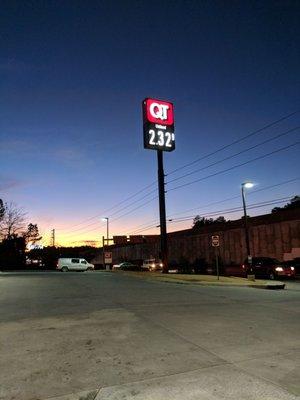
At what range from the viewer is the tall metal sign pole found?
39969mm

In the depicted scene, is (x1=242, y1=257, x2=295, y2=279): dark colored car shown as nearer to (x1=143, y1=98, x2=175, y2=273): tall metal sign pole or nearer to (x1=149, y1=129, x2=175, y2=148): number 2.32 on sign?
(x1=143, y1=98, x2=175, y2=273): tall metal sign pole

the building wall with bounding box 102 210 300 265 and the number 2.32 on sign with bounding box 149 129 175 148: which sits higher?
the number 2.32 on sign with bounding box 149 129 175 148

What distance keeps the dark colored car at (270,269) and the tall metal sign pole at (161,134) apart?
8521mm

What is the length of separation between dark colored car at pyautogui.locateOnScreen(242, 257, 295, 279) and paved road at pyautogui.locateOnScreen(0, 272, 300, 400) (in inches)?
776

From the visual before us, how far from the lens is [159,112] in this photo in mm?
42812

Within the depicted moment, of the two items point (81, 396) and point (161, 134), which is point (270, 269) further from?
point (81, 396)

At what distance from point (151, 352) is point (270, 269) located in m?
27.8

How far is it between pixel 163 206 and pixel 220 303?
25.8m

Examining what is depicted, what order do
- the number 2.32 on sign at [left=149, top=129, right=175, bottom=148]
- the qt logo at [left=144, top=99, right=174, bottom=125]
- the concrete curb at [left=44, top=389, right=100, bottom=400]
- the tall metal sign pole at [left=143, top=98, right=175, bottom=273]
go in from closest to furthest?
the concrete curb at [left=44, top=389, right=100, bottom=400] → the tall metal sign pole at [left=143, top=98, right=175, bottom=273] → the number 2.32 on sign at [left=149, top=129, right=175, bottom=148] → the qt logo at [left=144, top=99, right=174, bottom=125]

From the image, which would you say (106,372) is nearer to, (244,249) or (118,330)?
(118,330)

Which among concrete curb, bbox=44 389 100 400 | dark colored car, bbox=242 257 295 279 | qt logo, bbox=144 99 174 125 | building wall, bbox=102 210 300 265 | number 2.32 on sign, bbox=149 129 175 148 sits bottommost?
concrete curb, bbox=44 389 100 400

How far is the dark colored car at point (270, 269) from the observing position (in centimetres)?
3206

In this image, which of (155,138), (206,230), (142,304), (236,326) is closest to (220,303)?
(142,304)

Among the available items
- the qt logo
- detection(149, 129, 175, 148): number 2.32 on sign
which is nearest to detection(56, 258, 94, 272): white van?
detection(149, 129, 175, 148): number 2.32 on sign
